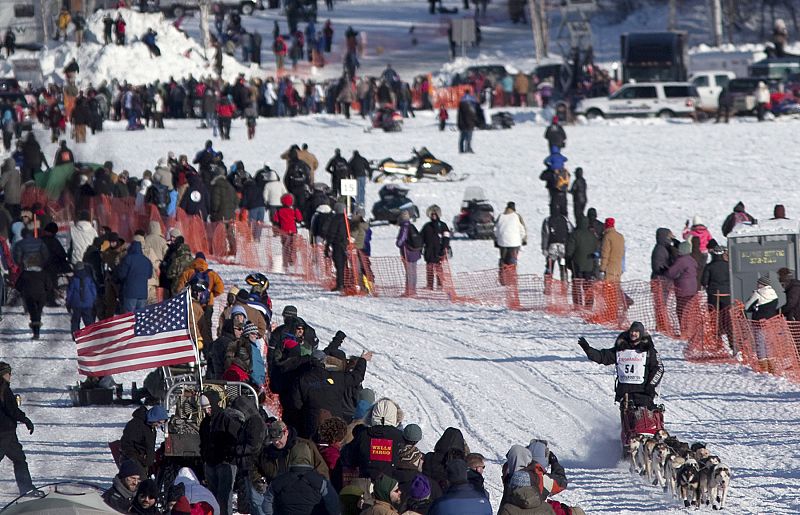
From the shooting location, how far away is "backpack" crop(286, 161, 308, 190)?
26172 millimetres

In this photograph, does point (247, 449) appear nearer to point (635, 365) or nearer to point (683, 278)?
point (635, 365)

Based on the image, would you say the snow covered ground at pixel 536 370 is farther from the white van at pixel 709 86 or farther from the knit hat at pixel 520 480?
the white van at pixel 709 86

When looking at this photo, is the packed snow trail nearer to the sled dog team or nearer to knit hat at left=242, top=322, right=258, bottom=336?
the sled dog team

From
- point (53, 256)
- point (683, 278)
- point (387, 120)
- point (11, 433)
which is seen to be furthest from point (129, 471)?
point (387, 120)

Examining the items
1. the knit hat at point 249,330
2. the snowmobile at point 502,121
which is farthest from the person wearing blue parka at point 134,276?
the snowmobile at point 502,121

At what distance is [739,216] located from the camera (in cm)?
2184

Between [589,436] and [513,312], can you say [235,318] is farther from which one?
[513,312]

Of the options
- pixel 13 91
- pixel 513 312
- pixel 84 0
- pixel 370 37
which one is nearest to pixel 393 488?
pixel 513 312

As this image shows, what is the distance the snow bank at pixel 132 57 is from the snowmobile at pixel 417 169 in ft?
53.2

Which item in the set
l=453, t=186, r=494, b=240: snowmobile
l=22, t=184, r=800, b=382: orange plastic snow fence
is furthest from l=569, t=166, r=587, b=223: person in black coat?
l=22, t=184, r=800, b=382: orange plastic snow fence

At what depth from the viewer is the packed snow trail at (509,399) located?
13.0 meters

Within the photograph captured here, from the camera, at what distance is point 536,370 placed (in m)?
17.3

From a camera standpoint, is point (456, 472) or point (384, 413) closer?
point (456, 472)

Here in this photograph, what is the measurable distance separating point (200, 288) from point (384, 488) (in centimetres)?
665
